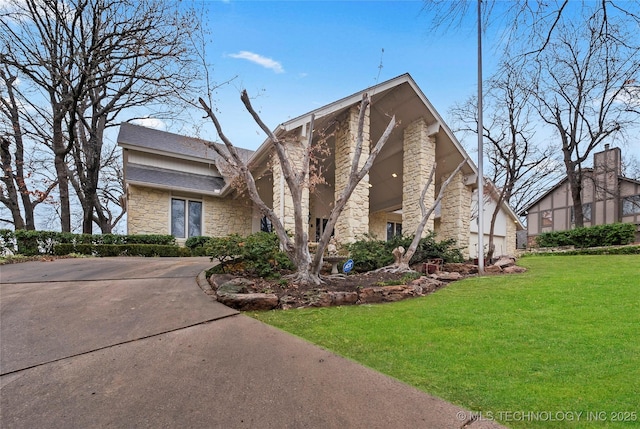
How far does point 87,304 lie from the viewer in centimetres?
452

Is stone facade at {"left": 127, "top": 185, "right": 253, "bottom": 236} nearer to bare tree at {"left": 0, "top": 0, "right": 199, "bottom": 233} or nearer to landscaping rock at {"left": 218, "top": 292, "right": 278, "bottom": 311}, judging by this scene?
bare tree at {"left": 0, "top": 0, "right": 199, "bottom": 233}

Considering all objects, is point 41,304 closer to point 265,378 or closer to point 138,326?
point 138,326

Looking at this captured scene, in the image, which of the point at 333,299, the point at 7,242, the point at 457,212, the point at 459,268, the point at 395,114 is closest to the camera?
the point at 333,299

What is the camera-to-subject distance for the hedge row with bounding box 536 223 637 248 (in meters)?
13.9

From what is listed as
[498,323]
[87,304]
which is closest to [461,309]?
[498,323]

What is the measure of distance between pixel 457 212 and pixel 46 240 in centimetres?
1516

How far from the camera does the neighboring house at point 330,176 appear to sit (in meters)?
9.91

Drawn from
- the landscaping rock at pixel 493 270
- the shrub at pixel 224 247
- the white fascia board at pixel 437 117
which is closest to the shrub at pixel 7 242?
the shrub at pixel 224 247

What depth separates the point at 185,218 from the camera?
576 inches

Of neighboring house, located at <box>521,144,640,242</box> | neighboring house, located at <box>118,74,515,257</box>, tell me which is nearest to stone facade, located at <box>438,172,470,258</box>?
neighboring house, located at <box>118,74,515,257</box>

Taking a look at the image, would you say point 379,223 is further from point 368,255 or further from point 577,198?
point 577,198

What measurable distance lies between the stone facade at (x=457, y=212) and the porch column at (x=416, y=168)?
4.43 ft

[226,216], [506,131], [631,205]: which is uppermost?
[506,131]

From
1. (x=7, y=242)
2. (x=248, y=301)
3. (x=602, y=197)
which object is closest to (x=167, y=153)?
(x=7, y=242)
